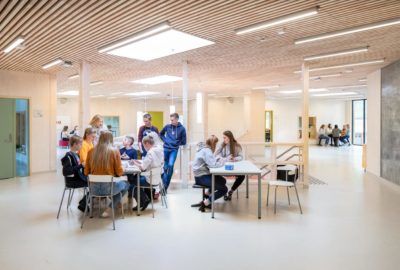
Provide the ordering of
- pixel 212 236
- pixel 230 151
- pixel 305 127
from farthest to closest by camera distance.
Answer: pixel 305 127 → pixel 230 151 → pixel 212 236

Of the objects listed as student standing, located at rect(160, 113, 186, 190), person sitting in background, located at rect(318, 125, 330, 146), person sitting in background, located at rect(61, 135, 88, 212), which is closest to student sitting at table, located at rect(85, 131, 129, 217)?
person sitting in background, located at rect(61, 135, 88, 212)

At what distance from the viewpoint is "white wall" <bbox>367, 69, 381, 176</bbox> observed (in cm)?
793

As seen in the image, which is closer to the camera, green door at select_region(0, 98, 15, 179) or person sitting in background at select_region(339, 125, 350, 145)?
green door at select_region(0, 98, 15, 179)

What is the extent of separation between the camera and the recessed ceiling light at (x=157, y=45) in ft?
16.5

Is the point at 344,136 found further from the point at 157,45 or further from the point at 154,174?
the point at 154,174

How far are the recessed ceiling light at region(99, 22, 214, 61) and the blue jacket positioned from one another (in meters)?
1.54

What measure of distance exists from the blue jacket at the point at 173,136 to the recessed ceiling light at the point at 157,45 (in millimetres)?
1545

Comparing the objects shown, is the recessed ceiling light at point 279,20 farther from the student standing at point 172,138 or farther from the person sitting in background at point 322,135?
the person sitting in background at point 322,135

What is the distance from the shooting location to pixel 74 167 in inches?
173

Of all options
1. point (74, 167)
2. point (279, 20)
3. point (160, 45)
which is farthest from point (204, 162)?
point (160, 45)

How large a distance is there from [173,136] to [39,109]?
445 centimetres

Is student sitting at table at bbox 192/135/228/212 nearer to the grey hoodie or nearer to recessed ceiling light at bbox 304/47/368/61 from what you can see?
the grey hoodie

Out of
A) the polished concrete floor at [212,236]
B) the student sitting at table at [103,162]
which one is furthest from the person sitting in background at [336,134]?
the student sitting at table at [103,162]

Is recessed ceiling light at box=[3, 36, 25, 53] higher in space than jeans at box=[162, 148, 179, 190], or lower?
higher
